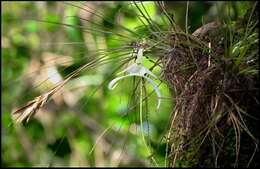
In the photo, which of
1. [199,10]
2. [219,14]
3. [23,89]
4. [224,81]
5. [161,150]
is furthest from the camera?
[23,89]

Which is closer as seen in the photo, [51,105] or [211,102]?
[211,102]

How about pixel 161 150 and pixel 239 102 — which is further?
pixel 161 150

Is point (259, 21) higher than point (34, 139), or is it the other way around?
point (259, 21)

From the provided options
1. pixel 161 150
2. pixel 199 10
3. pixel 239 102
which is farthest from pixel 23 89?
pixel 239 102

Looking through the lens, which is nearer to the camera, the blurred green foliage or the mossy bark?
the mossy bark

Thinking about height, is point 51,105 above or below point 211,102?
below

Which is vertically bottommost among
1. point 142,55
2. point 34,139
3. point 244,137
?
point 34,139

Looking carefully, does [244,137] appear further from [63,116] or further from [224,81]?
[63,116]

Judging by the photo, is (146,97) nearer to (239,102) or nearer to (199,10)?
(239,102)

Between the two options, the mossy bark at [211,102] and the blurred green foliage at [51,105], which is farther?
the blurred green foliage at [51,105]

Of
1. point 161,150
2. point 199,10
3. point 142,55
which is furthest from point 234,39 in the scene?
point 199,10

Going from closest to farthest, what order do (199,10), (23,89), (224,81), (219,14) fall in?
(224,81)
(219,14)
(199,10)
(23,89)
